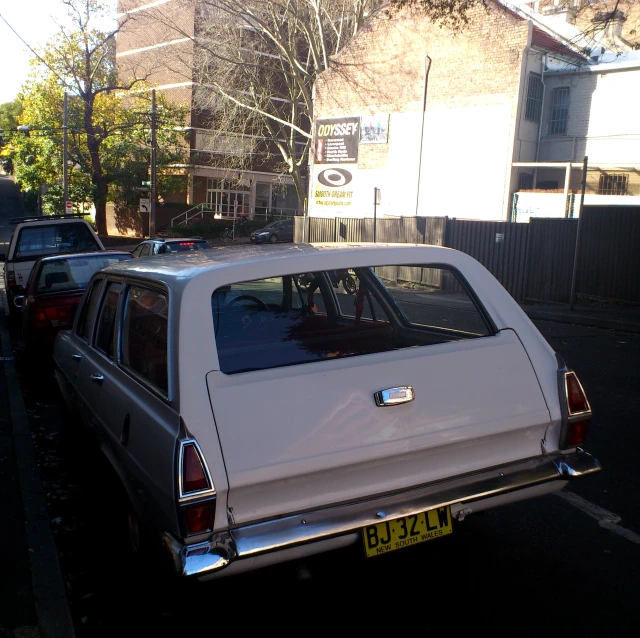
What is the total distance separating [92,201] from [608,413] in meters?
41.4

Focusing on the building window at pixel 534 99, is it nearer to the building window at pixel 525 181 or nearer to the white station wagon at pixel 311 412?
the building window at pixel 525 181

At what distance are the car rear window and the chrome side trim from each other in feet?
2.21

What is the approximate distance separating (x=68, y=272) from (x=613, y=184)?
964 inches

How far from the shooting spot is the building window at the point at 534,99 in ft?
91.5

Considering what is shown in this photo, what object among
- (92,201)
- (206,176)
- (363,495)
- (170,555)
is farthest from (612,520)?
(206,176)

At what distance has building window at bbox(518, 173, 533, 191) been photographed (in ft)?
93.1

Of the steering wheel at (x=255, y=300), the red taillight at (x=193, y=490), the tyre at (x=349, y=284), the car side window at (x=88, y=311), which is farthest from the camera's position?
the car side window at (x=88, y=311)

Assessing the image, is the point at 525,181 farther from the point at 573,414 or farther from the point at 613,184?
the point at 573,414

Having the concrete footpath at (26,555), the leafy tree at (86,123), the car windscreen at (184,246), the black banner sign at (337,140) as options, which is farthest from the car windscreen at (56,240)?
the leafy tree at (86,123)

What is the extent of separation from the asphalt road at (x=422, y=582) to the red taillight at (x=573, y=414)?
0.78 m

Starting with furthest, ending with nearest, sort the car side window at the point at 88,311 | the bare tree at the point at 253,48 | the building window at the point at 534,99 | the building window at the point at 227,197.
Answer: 1. the building window at the point at 227,197
2. the bare tree at the point at 253,48
3. the building window at the point at 534,99
4. the car side window at the point at 88,311

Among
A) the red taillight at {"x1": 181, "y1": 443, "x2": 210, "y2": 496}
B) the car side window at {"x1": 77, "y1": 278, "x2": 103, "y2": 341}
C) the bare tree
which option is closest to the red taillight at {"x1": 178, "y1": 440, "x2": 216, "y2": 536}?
the red taillight at {"x1": 181, "y1": 443, "x2": 210, "y2": 496}

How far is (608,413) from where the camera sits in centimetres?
702

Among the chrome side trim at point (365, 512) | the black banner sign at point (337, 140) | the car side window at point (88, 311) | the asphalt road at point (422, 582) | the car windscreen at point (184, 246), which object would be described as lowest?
the asphalt road at point (422, 582)
